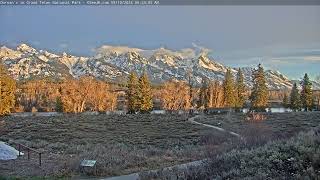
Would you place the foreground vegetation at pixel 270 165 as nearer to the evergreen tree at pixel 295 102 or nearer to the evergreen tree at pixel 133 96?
the evergreen tree at pixel 133 96

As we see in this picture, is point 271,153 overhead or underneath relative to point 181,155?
overhead

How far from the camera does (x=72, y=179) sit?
496 inches

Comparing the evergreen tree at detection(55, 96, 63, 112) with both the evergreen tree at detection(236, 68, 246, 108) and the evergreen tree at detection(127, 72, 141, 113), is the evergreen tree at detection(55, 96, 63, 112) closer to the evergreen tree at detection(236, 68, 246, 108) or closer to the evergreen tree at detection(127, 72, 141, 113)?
the evergreen tree at detection(127, 72, 141, 113)

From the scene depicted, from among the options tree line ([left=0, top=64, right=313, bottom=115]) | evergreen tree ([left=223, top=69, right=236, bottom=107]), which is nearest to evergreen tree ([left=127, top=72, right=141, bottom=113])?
tree line ([left=0, top=64, right=313, bottom=115])

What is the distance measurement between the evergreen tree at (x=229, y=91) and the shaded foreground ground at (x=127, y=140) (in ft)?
50.0

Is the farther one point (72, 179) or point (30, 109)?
point (30, 109)

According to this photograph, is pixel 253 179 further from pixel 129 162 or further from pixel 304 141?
pixel 129 162

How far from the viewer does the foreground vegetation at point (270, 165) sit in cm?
714

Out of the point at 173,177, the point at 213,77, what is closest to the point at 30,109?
the point at 213,77

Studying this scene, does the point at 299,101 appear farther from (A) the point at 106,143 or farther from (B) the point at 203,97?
(A) the point at 106,143

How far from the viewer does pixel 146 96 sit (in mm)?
59125

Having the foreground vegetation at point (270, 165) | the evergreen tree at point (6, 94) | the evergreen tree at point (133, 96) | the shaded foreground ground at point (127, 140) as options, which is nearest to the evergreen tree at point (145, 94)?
the evergreen tree at point (133, 96)

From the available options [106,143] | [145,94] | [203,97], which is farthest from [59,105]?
[106,143]

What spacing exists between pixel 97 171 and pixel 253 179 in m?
7.48
